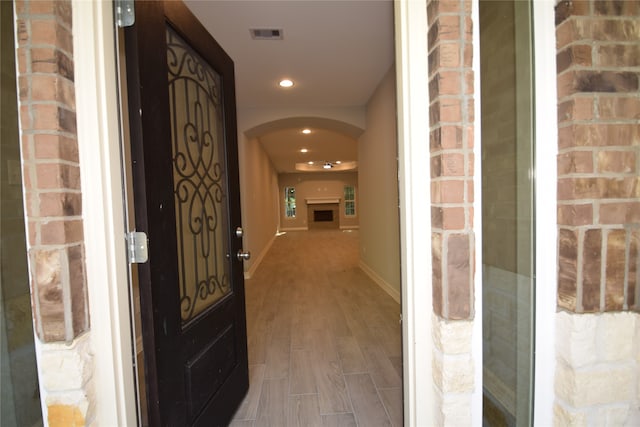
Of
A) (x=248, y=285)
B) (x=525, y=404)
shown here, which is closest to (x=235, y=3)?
(x=525, y=404)

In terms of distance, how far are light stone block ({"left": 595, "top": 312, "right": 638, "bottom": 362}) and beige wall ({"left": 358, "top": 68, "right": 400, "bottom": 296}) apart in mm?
2093

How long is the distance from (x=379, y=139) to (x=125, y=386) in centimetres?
372

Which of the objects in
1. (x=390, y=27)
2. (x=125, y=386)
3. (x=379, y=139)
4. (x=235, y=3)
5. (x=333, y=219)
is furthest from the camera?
(x=333, y=219)

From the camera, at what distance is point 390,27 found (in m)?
2.41

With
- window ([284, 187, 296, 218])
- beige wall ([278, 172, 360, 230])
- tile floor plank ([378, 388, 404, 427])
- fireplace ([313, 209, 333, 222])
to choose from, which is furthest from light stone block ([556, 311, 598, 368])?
fireplace ([313, 209, 333, 222])

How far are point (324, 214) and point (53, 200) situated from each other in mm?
14179

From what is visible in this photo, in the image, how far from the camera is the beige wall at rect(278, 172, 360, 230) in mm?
13953

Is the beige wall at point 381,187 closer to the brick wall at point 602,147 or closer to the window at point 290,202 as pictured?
the brick wall at point 602,147

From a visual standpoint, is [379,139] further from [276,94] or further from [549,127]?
[549,127]

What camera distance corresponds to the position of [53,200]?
2.72ft

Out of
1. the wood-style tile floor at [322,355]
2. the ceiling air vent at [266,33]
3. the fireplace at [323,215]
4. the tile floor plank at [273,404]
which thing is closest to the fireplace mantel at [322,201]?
the fireplace at [323,215]

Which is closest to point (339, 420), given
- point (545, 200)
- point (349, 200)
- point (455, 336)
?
point (455, 336)

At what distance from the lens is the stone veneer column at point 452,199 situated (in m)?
0.90

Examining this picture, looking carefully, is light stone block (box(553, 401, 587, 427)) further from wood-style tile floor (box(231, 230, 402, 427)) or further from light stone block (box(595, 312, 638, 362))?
wood-style tile floor (box(231, 230, 402, 427))
